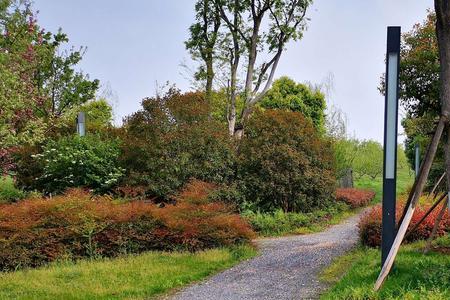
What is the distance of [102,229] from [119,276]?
6.39 ft

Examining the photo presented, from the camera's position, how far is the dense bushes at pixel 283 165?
14453mm

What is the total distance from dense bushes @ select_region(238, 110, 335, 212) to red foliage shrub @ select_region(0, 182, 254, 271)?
4.81 metres

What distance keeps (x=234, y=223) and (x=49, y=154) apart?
7.14 metres

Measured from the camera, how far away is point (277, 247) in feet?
33.4

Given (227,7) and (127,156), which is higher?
(227,7)

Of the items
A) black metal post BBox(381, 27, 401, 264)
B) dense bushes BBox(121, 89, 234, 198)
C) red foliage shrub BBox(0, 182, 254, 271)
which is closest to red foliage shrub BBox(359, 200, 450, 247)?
red foliage shrub BBox(0, 182, 254, 271)

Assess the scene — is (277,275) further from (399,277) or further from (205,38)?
(205,38)

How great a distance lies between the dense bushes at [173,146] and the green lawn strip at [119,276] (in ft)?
15.3

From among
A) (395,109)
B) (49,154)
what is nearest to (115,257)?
(395,109)

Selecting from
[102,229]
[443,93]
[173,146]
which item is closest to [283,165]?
[173,146]

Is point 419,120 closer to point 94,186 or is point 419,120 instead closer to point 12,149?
point 94,186

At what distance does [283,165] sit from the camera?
14.6 meters

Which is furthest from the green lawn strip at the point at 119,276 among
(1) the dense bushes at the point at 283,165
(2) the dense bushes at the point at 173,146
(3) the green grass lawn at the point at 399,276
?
(1) the dense bushes at the point at 283,165

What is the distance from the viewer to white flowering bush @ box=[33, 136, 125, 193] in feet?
44.2
